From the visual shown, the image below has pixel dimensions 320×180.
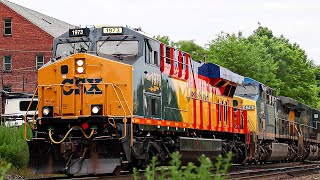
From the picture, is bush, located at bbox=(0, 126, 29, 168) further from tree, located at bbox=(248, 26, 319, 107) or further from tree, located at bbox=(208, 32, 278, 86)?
tree, located at bbox=(248, 26, 319, 107)

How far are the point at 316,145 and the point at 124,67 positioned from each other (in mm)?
27445

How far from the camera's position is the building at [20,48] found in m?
52.2

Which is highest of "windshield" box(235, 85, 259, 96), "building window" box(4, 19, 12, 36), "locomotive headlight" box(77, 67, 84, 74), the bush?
"building window" box(4, 19, 12, 36)

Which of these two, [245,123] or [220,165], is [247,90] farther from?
[220,165]

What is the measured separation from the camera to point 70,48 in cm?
1548

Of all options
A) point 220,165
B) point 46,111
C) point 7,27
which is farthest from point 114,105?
point 7,27

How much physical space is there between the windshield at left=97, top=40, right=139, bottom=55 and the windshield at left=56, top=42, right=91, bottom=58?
34 centimetres

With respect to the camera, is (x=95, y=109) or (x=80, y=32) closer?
(x=95, y=109)

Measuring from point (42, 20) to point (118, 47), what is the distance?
42511mm

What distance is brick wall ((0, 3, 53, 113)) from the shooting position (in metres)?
52.2

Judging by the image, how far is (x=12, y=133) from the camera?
61.9 feet

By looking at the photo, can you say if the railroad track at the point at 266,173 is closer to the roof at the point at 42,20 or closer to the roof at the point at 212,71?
the roof at the point at 212,71

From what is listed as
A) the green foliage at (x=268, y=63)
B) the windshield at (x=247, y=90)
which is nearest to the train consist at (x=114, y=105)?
the windshield at (x=247, y=90)

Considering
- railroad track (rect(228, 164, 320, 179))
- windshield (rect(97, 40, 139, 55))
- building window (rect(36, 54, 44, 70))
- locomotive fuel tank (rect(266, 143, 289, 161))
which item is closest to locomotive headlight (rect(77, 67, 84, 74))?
windshield (rect(97, 40, 139, 55))
